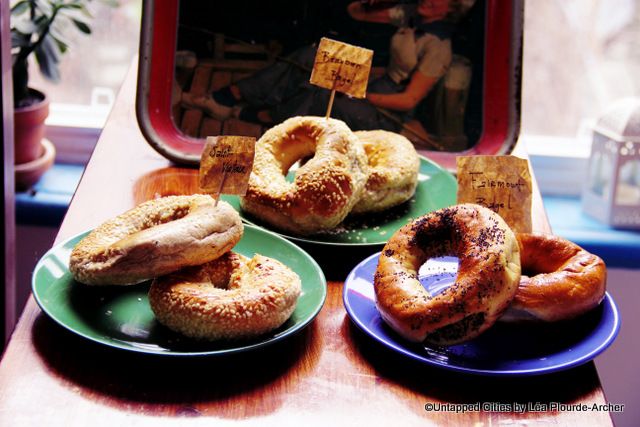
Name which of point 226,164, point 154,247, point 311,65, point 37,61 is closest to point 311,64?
point 311,65

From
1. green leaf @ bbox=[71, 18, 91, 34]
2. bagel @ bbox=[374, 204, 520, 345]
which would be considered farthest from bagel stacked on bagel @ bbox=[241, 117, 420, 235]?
green leaf @ bbox=[71, 18, 91, 34]

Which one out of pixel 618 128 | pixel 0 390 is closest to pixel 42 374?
pixel 0 390

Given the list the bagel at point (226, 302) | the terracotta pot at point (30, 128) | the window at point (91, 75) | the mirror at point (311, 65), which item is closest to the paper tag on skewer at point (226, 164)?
the bagel at point (226, 302)

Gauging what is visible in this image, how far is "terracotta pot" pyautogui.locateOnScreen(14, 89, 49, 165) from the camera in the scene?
6.29ft

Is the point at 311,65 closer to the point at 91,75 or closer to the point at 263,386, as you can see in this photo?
the point at 263,386

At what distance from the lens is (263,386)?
0.92 metres

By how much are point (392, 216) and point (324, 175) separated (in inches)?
7.1

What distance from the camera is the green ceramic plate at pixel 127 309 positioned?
0.94 meters

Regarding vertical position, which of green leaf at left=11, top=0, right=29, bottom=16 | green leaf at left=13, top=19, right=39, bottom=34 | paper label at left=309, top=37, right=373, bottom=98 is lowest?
green leaf at left=13, top=19, right=39, bottom=34

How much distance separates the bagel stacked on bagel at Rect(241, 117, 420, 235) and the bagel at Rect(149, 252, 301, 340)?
8.9 inches

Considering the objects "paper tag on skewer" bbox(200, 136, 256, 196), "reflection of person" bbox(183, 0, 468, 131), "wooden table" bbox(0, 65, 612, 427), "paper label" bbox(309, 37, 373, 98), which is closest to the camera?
"wooden table" bbox(0, 65, 612, 427)

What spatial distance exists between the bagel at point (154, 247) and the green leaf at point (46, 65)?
3.33 ft

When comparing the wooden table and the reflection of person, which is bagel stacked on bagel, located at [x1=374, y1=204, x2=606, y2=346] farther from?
the reflection of person

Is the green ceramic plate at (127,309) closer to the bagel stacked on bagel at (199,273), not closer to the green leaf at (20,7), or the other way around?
the bagel stacked on bagel at (199,273)
